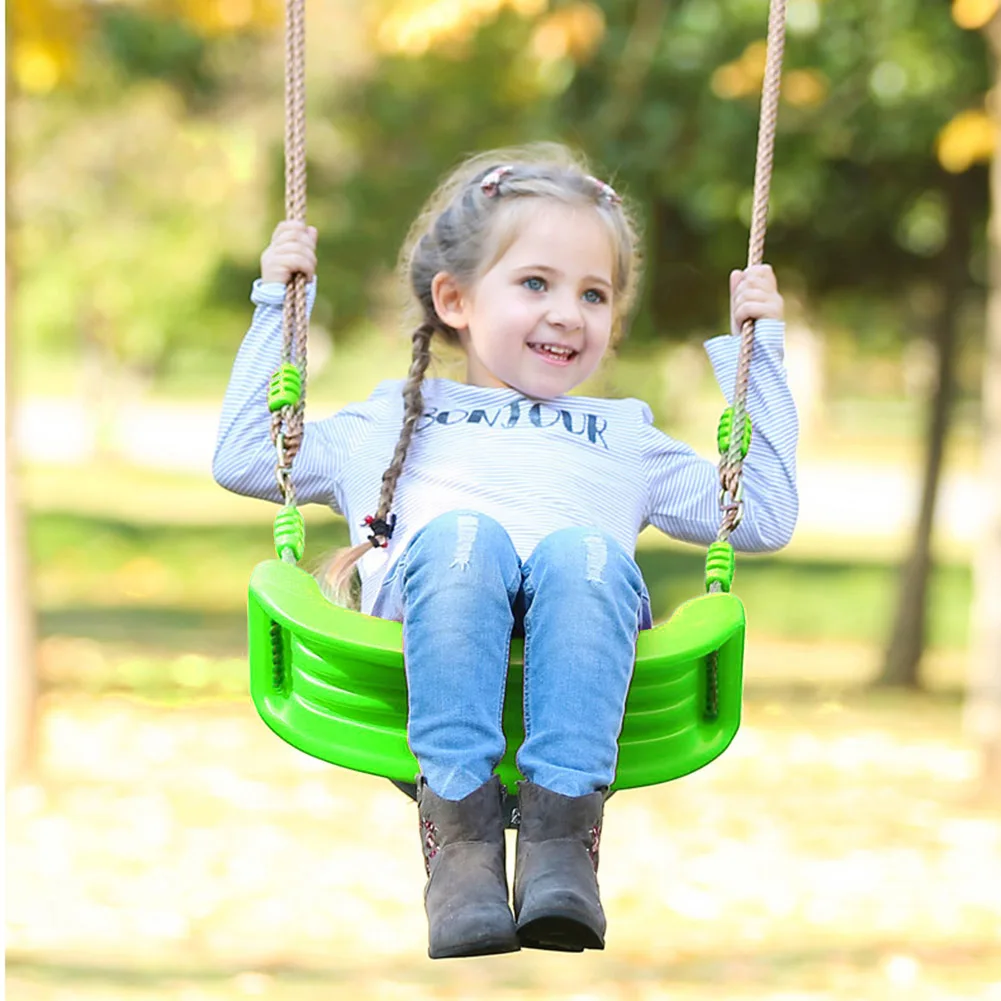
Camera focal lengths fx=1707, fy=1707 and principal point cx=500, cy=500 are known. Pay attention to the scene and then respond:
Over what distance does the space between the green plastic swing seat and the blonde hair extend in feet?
0.82

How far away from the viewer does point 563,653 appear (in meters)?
2.43

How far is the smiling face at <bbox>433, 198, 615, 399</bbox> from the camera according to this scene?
2877mm

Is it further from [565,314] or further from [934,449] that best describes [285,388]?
[934,449]

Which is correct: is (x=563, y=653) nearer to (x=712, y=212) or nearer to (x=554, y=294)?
(x=554, y=294)

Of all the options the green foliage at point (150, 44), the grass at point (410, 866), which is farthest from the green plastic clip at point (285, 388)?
the green foliage at point (150, 44)

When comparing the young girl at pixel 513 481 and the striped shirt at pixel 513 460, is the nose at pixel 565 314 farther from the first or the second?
the striped shirt at pixel 513 460

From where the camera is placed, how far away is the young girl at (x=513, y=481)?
2420mm

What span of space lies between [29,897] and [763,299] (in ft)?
14.0

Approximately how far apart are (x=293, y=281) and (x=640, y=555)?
14881 mm

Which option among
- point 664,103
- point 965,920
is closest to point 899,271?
point 664,103

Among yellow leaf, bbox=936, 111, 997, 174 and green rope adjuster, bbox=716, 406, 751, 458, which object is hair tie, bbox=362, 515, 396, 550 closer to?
green rope adjuster, bbox=716, 406, 751, 458

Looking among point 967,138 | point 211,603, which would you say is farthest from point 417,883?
point 211,603

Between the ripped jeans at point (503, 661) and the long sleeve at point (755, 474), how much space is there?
0.47 metres

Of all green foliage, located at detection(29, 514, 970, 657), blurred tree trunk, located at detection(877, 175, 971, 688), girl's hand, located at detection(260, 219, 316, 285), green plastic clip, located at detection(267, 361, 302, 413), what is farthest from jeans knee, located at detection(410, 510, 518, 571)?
green foliage, located at detection(29, 514, 970, 657)
